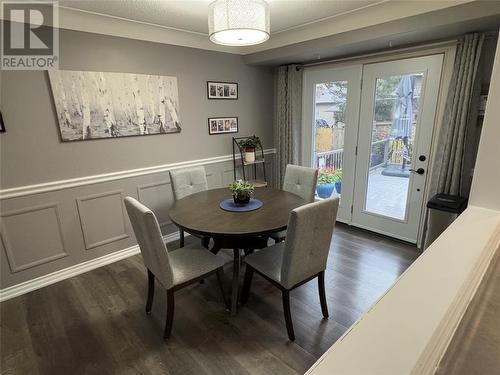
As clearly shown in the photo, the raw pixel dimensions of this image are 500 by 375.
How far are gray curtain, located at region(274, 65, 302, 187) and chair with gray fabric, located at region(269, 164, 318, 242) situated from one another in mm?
1106

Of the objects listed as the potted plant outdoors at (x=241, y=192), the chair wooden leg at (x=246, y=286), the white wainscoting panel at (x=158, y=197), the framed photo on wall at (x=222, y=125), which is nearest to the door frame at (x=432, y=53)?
the framed photo on wall at (x=222, y=125)

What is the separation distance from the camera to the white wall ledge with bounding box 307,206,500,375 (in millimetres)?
539

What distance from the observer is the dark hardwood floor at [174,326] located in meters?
1.69

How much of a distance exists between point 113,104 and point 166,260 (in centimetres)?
182

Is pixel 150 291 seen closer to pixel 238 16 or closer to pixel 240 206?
pixel 240 206

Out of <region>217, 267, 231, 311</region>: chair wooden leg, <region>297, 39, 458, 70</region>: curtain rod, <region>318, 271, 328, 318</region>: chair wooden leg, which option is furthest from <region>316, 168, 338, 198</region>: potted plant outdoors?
<region>217, 267, 231, 311</region>: chair wooden leg

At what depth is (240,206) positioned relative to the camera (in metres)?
2.34

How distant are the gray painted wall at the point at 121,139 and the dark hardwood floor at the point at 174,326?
1107 mm

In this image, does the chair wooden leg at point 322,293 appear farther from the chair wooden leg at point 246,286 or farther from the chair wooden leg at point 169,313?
the chair wooden leg at point 169,313

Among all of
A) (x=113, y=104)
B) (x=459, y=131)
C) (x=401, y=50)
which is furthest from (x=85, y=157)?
(x=459, y=131)

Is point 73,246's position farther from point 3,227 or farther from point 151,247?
point 151,247

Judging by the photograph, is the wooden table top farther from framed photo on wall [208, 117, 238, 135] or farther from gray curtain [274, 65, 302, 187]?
gray curtain [274, 65, 302, 187]

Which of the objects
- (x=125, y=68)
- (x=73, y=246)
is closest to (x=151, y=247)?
(x=73, y=246)

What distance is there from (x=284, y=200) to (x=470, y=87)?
1.92 meters
